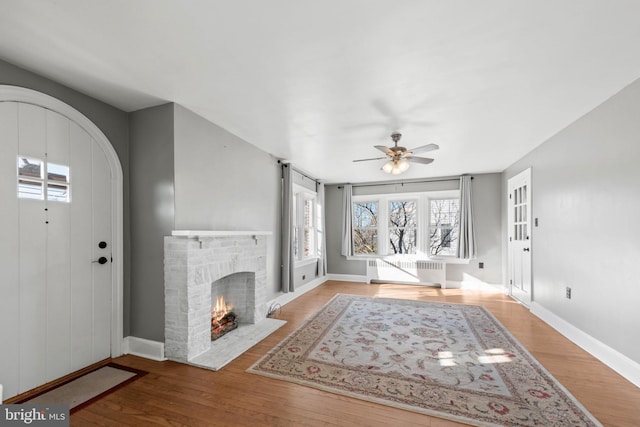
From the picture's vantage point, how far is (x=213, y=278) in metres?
2.88

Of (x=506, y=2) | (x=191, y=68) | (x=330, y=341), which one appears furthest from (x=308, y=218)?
(x=506, y=2)

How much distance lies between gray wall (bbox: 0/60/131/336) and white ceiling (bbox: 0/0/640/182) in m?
0.09

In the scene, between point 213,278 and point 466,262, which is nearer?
point 213,278

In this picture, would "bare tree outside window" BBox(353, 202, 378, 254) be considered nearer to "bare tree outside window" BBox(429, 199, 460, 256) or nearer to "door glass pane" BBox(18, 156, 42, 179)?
"bare tree outside window" BBox(429, 199, 460, 256)

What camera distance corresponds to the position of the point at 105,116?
8.70 ft

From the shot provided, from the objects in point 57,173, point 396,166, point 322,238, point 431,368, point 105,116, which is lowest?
point 431,368

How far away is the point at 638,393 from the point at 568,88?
2545 mm

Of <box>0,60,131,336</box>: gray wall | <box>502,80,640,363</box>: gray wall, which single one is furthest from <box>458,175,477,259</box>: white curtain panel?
<box>0,60,131,336</box>: gray wall

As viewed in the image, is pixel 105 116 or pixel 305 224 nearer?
pixel 105 116

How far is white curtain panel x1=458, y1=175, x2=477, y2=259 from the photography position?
568 centimetres

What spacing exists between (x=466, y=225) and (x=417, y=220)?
1018 mm

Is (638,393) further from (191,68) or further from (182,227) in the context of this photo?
(191,68)

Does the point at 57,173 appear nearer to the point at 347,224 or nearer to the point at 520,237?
the point at 347,224

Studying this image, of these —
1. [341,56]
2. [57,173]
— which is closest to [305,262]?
[57,173]
